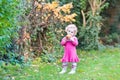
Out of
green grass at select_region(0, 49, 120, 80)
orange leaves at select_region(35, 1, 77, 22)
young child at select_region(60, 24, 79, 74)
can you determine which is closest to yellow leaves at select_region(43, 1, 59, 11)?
orange leaves at select_region(35, 1, 77, 22)

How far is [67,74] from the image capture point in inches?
313

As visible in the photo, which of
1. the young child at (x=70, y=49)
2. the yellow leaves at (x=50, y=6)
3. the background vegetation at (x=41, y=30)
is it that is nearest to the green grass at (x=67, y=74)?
the background vegetation at (x=41, y=30)

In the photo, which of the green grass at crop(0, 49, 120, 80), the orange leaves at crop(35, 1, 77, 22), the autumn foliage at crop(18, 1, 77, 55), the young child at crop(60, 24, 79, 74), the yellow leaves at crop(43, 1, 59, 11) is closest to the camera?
the green grass at crop(0, 49, 120, 80)

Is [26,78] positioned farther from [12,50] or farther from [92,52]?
[92,52]

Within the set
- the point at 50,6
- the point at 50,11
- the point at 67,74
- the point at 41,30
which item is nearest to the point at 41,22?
the point at 41,30

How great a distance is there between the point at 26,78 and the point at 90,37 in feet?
17.3

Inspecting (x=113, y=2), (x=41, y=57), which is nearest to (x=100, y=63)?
(x=41, y=57)

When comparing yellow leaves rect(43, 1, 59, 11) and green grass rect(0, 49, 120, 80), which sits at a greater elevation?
yellow leaves rect(43, 1, 59, 11)

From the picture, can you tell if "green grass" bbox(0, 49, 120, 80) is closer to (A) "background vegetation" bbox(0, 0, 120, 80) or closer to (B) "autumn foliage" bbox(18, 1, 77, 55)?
(A) "background vegetation" bbox(0, 0, 120, 80)

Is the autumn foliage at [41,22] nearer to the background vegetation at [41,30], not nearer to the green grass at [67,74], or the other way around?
the background vegetation at [41,30]

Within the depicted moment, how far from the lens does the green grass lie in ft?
25.0

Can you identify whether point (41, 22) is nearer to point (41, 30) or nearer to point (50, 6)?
point (41, 30)

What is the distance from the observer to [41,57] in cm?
980

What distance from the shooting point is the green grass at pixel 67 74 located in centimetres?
761
